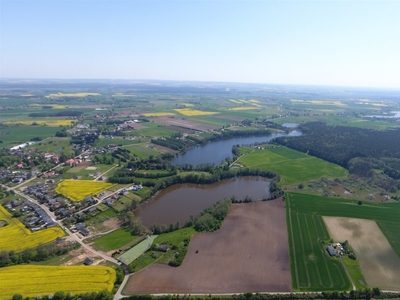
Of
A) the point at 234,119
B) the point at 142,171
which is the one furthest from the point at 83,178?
the point at 234,119

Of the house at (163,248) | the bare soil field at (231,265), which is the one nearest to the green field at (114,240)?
the house at (163,248)

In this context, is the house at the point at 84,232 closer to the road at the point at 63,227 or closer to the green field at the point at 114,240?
the road at the point at 63,227

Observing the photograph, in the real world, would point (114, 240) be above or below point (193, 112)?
below

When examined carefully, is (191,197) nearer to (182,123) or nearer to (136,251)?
(136,251)

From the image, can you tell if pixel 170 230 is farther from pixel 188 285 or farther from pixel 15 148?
pixel 15 148

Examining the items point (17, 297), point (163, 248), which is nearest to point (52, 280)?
point (17, 297)

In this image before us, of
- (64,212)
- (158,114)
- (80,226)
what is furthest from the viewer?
(158,114)

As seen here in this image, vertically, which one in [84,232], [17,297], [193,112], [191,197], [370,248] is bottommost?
[191,197]
